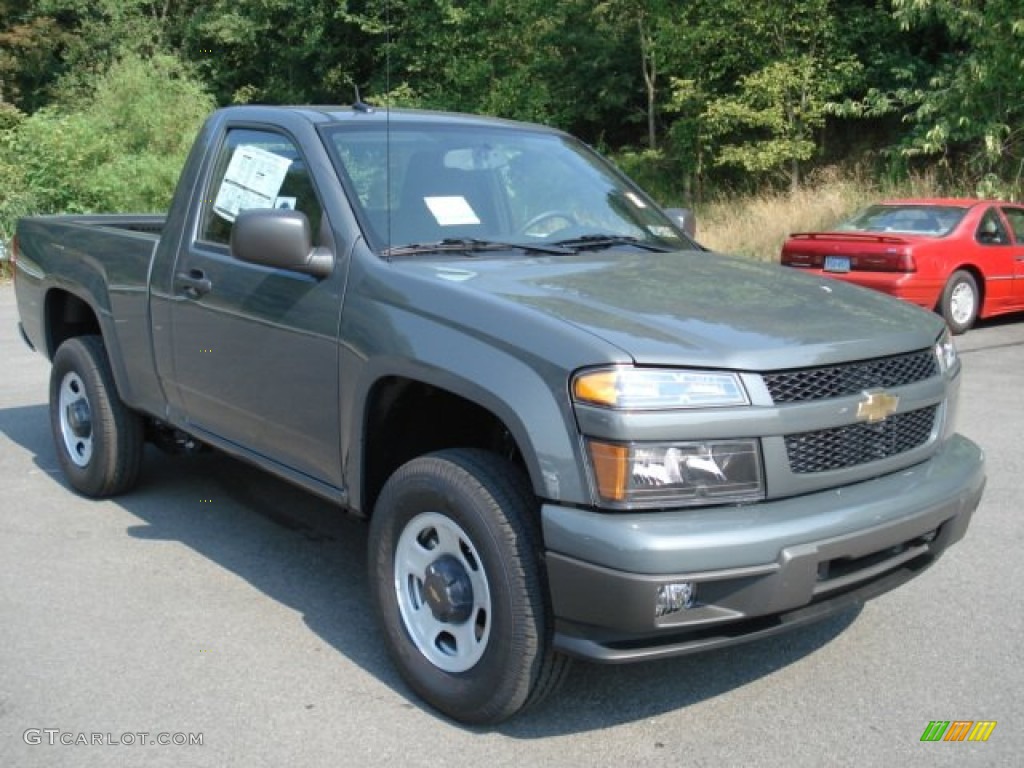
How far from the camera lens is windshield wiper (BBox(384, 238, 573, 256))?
3811 mm

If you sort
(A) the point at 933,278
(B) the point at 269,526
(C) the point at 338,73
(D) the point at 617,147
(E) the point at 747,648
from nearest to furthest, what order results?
(E) the point at 747,648 < (B) the point at 269,526 < (A) the point at 933,278 < (D) the point at 617,147 < (C) the point at 338,73

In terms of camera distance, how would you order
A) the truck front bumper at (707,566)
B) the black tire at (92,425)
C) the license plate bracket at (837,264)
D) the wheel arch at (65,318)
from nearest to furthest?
the truck front bumper at (707,566) → the black tire at (92,425) → the wheel arch at (65,318) → the license plate bracket at (837,264)

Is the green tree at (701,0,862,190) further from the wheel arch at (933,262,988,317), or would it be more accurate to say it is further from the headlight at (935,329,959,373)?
the headlight at (935,329,959,373)

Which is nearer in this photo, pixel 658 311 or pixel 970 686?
pixel 658 311

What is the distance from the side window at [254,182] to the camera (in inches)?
163

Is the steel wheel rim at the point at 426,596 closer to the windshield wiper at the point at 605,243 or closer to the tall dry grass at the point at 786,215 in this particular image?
the windshield wiper at the point at 605,243

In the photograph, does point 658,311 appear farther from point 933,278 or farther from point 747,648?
point 933,278

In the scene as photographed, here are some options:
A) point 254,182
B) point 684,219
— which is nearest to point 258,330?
point 254,182

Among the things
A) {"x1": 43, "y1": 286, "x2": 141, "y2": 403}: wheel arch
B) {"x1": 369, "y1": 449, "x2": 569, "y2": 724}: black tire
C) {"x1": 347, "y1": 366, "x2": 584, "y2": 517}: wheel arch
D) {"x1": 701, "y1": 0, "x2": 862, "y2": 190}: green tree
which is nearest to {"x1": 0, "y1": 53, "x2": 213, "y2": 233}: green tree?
{"x1": 701, "y1": 0, "x2": 862, "y2": 190}: green tree

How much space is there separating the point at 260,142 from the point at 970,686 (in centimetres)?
337

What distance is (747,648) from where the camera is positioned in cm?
387

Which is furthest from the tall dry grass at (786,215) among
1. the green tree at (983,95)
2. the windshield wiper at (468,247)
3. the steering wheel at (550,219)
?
the windshield wiper at (468,247)

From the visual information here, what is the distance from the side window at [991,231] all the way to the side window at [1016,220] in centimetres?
24

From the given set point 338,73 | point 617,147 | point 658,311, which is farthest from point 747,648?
point 338,73
